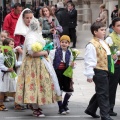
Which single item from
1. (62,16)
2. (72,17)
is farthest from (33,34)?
(72,17)

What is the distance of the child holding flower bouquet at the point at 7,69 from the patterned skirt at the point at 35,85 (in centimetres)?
82

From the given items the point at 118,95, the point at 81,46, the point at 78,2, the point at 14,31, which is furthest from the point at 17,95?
the point at 78,2

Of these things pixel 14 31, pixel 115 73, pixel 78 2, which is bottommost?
pixel 115 73

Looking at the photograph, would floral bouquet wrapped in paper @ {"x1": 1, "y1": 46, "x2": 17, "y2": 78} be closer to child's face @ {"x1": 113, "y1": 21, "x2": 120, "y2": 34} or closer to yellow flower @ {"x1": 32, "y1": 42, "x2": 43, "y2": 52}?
yellow flower @ {"x1": 32, "y1": 42, "x2": 43, "y2": 52}

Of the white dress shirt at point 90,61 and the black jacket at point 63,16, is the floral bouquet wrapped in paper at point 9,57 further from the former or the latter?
the black jacket at point 63,16

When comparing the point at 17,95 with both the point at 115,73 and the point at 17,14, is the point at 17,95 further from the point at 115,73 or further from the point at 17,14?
the point at 17,14

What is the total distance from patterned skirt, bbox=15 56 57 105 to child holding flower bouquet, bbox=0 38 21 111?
32.4 inches

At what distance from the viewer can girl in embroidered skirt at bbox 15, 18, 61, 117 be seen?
34.2ft

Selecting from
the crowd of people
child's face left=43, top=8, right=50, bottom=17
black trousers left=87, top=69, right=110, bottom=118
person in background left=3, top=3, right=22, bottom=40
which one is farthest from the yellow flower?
child's face left=43, top=8, right=50, bottom=17

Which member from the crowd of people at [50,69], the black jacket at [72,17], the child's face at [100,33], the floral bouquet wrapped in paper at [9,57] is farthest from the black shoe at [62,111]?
the black jacket at [72,17]

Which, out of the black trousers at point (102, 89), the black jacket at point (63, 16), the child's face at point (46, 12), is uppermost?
the black jacket at point (63, 16)

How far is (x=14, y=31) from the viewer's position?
1230 centimetres

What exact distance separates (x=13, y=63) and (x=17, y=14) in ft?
5.63

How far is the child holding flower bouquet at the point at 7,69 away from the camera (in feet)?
37.1
